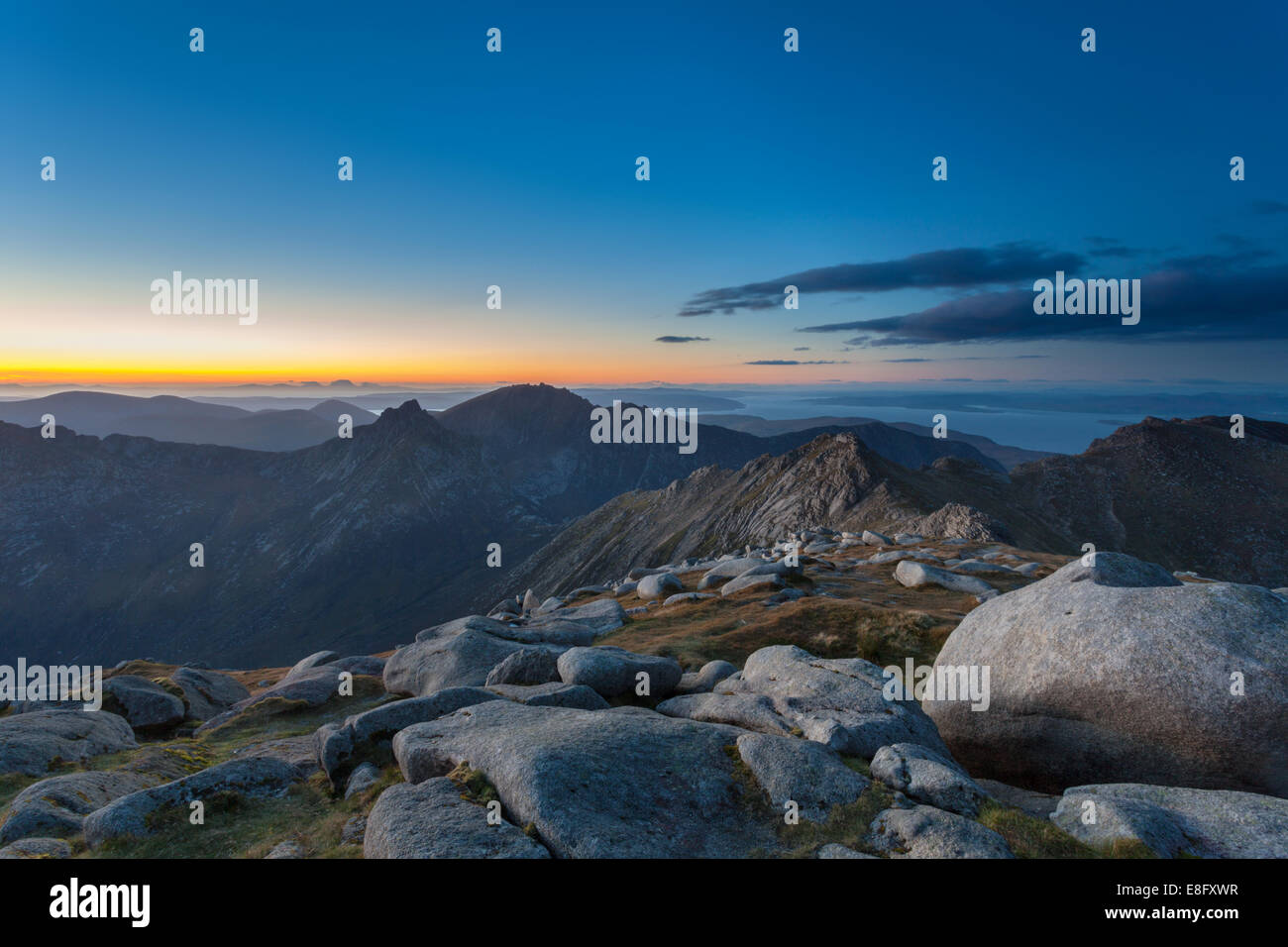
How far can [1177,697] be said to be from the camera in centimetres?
1477

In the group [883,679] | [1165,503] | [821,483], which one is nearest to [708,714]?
[883,679]

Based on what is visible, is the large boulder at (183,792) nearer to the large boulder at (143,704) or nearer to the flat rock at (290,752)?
the flat rock at (290,752)

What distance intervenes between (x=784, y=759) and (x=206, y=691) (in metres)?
38.7

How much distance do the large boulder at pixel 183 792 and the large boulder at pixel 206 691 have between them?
20159mm

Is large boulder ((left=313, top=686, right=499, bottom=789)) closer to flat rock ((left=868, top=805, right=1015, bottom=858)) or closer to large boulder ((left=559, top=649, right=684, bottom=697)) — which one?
large boulder ((left=559, top=649, right=684, bottom=697))

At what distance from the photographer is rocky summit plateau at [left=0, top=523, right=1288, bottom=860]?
37.8 feet

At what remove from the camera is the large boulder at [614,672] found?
21.2 meters

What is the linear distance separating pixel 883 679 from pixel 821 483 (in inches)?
5059

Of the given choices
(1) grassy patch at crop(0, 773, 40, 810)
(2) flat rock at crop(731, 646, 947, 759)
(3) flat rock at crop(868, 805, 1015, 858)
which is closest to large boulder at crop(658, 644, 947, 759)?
(2) flat rock at crop(731, 646, 947, 759)

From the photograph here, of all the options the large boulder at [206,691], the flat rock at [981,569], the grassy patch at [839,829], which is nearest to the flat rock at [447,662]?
the large boulder at [206,691]

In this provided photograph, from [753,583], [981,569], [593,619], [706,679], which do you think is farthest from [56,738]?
[981,569]

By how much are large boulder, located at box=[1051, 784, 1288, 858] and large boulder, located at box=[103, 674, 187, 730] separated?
37.5 metres

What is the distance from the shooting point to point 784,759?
1355 centimetres

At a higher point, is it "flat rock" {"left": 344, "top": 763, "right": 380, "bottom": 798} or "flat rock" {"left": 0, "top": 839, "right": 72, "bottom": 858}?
"flat rock" {"left": 0, "top": 839, "right": 72, "bottom": 858}
